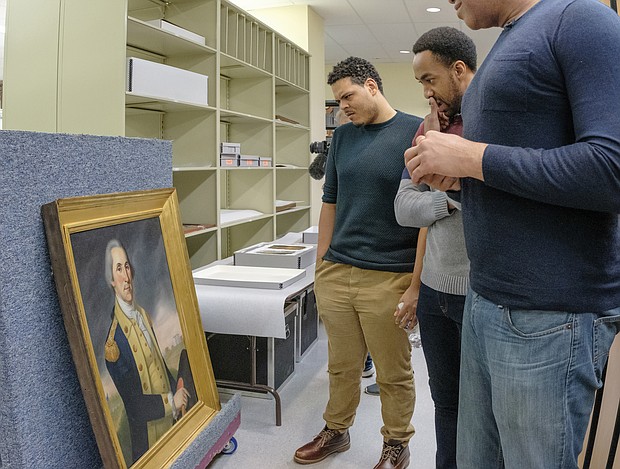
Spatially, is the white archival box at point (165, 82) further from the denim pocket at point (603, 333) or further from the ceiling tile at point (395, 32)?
the ceiling tile at point (395, 32)

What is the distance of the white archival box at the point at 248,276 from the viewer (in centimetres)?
206

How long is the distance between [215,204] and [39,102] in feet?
3.09

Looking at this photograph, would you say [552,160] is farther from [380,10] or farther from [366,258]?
[380,10]

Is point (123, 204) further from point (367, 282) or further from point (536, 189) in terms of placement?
point (536, 189)

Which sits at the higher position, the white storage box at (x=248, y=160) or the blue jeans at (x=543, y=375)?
the white storage box at (x=248, y=160)

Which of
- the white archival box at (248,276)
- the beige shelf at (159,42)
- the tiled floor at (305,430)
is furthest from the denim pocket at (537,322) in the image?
the beige shelf at (159,42)

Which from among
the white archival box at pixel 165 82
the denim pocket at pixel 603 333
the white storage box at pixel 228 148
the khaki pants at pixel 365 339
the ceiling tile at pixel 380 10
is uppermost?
the ceiling tile at pixel 380 10

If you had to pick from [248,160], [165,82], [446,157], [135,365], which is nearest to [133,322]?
[135,365]

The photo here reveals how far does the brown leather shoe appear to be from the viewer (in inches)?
69.2

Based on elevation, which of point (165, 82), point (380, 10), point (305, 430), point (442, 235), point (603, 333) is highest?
point (380, 10)

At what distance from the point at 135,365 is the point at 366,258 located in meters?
0.75

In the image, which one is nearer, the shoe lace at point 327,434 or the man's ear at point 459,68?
the man's ear at point 459,68

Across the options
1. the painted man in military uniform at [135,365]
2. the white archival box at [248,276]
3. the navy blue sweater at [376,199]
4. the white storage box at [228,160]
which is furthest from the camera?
the white storage box at [228,160]

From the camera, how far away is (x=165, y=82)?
229cm
